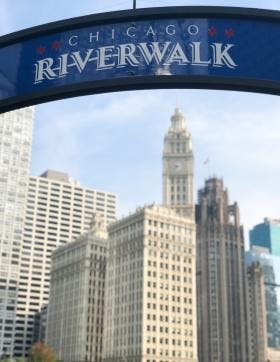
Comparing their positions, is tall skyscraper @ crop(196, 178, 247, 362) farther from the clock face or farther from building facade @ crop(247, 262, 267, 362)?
the clock face

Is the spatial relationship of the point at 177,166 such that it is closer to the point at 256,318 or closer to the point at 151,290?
the point at 256,318

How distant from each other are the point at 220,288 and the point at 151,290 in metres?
43.7

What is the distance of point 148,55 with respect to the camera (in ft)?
18.1

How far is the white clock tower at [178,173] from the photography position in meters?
191

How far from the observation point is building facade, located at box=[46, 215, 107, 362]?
156 meters

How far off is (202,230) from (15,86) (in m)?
184

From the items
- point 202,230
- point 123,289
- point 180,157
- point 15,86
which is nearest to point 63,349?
point 123,289

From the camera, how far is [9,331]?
199625mm

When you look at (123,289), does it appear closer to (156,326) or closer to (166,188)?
(156,326)

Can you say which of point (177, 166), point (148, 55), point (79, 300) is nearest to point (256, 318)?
point (177, 166)

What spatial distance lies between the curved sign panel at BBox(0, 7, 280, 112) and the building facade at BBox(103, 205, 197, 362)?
437 ft

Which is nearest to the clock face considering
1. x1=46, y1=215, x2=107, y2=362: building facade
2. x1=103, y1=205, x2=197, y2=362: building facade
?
x1=46, y1=215, x2=107, y2=362: building facade

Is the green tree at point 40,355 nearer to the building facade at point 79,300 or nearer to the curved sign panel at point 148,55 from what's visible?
the building facade at point 79,300

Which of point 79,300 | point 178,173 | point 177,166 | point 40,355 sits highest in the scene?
point 177,166
